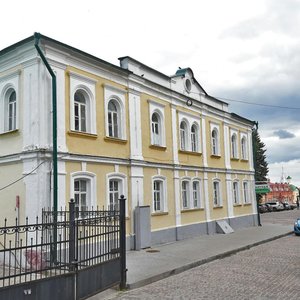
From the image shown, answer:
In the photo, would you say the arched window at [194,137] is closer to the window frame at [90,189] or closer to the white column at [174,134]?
the white column at [174,134]

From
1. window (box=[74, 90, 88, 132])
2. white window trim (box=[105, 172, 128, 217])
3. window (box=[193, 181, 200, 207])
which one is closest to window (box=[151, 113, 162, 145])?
white window trim (box=[105, 172, 128, 217])

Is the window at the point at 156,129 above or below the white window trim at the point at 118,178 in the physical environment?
above

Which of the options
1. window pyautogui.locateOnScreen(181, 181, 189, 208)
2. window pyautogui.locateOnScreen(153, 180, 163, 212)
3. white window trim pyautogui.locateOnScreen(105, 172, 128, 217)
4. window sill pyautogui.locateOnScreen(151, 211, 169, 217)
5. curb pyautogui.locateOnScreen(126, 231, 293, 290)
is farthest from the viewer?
window pyautogui.locateOnScreen(181, 181, 189, 208)

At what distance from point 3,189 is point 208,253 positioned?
7546 mm

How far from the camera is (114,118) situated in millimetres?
15977

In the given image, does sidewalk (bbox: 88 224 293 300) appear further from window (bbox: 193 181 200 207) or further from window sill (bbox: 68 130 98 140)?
window sill (bbox: 68 130 98 140)

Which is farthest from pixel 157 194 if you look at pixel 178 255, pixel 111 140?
pixel 178 255

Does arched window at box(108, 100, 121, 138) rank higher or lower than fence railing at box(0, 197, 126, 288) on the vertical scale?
higher

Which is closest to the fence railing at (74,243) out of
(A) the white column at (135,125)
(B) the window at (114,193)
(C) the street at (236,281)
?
(C) the street at (236,281)

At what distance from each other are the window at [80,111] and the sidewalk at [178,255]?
4895 millimetres

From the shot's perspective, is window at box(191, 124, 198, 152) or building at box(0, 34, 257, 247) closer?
building at box(0, 34, 257, 247)

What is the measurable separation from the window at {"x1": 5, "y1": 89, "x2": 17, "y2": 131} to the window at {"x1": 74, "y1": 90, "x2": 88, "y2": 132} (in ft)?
6.75

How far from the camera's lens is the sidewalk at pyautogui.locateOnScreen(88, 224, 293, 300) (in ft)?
34.8

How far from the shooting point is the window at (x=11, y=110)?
45.0ft
